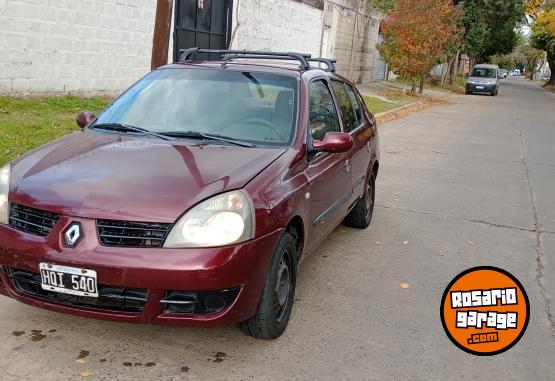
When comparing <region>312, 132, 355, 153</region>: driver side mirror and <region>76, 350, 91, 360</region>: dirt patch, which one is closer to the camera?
<region>76, 350, 91, 360</region>: dirt patch

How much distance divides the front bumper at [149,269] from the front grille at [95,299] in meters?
0.01

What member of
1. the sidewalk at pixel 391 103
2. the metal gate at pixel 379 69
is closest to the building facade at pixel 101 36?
the sidewalk at pixel 391 103

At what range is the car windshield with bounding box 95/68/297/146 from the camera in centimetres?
407

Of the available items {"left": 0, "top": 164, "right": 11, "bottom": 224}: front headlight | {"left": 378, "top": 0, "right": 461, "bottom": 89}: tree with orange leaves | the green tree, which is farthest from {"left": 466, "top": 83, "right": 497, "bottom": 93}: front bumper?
{"left": 0, "top": 164, "right": 11, "bottom": 224}: front headlight

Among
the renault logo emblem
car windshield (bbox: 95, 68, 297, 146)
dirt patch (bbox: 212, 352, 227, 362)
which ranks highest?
car windshield (bbox: 95, 68, 297, 146)

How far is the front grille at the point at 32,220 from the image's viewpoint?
3.09 meters

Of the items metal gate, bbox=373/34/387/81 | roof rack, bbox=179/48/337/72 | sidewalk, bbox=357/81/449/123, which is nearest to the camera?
roof rack, bbox=179/48/337/72

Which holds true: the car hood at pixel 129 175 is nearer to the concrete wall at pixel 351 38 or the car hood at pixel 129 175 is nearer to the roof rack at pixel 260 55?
the roof rack at pixel 260 55

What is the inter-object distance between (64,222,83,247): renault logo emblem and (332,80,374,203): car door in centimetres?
254

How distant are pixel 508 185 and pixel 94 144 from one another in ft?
22.9

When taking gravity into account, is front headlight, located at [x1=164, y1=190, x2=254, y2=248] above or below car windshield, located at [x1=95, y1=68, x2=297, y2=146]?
below

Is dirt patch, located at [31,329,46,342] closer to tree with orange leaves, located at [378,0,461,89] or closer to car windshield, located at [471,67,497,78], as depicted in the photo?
tree with orange leaves, located at [378,0,461,89]

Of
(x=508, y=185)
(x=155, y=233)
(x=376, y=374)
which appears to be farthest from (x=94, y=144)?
(x=508, y=185)

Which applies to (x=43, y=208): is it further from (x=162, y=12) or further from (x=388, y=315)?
(x=162, y=12)
